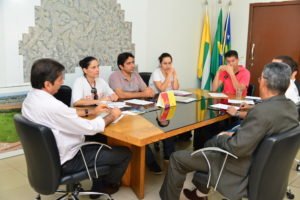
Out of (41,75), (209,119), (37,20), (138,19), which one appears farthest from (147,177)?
(138,19)

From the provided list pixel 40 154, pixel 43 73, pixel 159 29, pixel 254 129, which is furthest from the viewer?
pixel 159 29

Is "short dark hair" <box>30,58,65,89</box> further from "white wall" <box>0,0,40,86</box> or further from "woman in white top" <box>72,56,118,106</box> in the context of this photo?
"white wall" <box>0,0,40,86</box>

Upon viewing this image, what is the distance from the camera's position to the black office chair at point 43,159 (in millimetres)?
1790

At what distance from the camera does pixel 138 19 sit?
4508mm

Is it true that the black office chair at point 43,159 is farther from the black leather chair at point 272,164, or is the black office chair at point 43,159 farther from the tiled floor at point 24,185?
the black leather chair at point 272,164

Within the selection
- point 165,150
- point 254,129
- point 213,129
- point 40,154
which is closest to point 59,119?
point 40,154

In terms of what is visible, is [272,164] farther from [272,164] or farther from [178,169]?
[178,169]

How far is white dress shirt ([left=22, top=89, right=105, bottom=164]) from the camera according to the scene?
1904mm

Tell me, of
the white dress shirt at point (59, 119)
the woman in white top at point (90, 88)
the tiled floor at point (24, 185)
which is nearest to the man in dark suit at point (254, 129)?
the tiled floor at point (24, 185)

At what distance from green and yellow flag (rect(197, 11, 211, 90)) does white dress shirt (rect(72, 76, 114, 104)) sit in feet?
8.99

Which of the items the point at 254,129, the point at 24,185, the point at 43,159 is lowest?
the point at 24,185

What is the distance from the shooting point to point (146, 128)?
217 centimetres

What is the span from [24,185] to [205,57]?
12.7ft

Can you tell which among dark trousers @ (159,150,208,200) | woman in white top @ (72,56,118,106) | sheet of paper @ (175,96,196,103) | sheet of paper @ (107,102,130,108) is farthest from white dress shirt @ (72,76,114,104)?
dark trousers @ (159,150,208,200)
